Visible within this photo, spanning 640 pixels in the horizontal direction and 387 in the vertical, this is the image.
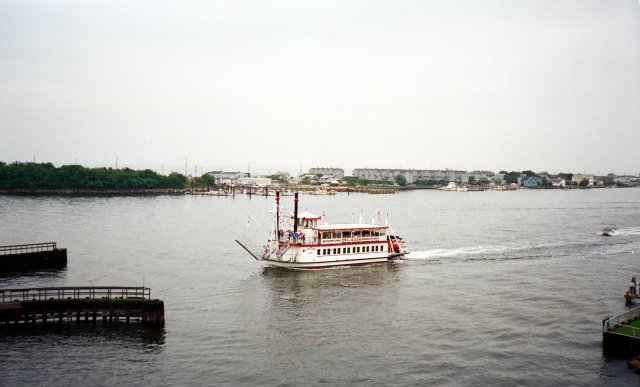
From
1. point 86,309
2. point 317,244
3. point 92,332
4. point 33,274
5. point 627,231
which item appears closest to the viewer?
point 92,332

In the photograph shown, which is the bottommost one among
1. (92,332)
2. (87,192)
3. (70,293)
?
(92,332)

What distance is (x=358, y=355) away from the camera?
3194 centimetres

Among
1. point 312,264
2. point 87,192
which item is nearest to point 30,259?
point 312,264

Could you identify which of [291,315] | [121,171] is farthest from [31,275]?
[121,171]

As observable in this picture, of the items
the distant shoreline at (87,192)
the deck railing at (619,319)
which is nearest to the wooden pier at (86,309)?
the deck railing at (619,319)

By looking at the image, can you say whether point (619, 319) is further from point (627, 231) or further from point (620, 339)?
point (627, 231)

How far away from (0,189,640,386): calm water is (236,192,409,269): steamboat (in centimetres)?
170

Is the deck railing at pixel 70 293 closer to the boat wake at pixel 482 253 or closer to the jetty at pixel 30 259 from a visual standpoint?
the jetty at pixel 30 259

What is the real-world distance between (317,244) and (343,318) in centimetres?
1726

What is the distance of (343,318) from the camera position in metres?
39.1

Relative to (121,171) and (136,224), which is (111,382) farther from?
(121,171)

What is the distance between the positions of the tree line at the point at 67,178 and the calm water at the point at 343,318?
88968 mm

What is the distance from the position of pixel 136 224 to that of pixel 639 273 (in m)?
76.6

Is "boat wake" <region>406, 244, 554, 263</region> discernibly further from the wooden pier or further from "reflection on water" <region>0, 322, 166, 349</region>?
"reflection on water" <region>0, 322, 166, 349</region>
